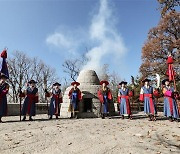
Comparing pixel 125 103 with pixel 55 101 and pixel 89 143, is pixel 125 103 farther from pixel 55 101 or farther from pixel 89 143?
pixel 89 143

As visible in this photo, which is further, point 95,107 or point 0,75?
point 95,107

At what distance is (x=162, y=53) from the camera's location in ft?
73.9

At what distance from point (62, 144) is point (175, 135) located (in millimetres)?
3647

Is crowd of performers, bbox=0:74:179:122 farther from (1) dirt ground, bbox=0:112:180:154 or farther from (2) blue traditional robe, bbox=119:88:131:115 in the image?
(1) dirt ground, bbox=0:112:180:154

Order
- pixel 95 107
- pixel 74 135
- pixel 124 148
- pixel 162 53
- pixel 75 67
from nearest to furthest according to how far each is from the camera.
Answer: pixel 124 148 → pixel 74 135 → pixel 95 107 → pixel 162 53 → pixel 75 67

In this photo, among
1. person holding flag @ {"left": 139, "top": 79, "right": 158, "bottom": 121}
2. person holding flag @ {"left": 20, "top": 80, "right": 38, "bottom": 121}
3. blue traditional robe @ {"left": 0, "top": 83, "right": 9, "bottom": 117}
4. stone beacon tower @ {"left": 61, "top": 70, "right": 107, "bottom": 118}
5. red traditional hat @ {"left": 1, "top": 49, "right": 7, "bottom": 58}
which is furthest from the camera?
stone beacon tower @ {"left": 61, "top": 70, "right": 107, "bottom": 118}

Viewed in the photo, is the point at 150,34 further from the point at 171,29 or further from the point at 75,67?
the point at 75,67

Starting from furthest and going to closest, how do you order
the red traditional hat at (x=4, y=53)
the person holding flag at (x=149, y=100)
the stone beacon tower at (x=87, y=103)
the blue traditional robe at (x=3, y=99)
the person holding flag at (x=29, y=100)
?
the stone beacon tower at (x=87, y=103) < the red traditional hat at (x=4, y=53) < the person holding flag at (x=29, y=100) < the person holding flag at (x=149, y=100) < the blue traditional robe at (x=3, y=99)

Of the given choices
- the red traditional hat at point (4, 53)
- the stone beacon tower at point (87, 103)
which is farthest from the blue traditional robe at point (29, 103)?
the stone beacon tower at point (87, 103)

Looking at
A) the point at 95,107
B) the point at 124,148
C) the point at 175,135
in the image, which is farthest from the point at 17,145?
the point at 95,107

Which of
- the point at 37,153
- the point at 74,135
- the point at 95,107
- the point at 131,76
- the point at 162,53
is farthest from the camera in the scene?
the point at 131,76

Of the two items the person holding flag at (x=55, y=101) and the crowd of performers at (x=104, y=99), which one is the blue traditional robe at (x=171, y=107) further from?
the person holding flag at (x=55, y=101)

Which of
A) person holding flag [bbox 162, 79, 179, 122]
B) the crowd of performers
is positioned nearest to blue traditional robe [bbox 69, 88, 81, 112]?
the crowd of performers

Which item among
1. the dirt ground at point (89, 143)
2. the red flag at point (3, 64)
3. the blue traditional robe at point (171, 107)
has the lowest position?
the dirt ground at point (89, 143)
